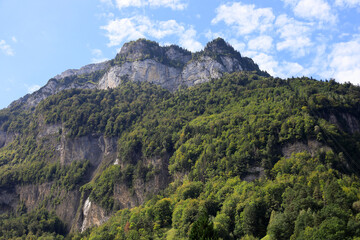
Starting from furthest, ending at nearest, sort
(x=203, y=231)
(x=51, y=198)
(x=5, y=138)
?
(x=5, y=138), (x=51, y=198), (x=203, y=231)

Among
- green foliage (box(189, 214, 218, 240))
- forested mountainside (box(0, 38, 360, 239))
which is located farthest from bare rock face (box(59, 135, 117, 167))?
green foliage (box(189, 214, 218, 240))

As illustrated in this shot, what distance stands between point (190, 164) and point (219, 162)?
1212cm

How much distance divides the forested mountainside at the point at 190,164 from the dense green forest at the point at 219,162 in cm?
33

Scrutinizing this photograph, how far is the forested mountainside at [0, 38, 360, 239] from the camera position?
183 ft

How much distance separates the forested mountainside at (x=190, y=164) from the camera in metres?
55.7

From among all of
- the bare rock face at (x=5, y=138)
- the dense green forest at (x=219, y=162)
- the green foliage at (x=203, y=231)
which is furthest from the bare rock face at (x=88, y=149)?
the green foliage at (x=203, y=231)

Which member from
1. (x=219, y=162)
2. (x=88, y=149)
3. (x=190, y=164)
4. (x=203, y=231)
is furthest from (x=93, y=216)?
(x=203, y=231)

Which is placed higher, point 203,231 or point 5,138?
point 5,138

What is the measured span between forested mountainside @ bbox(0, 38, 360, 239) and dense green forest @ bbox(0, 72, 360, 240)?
332 mm

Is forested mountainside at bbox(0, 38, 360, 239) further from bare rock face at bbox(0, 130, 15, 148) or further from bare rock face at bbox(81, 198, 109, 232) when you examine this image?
bare rock face at bbox(0, 130, 15, 148)

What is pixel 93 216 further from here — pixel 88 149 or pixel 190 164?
pixel 190 164

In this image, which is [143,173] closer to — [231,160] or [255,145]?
[231,160]

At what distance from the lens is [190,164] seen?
3553 inches

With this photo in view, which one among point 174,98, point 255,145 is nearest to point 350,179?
point 255,145
